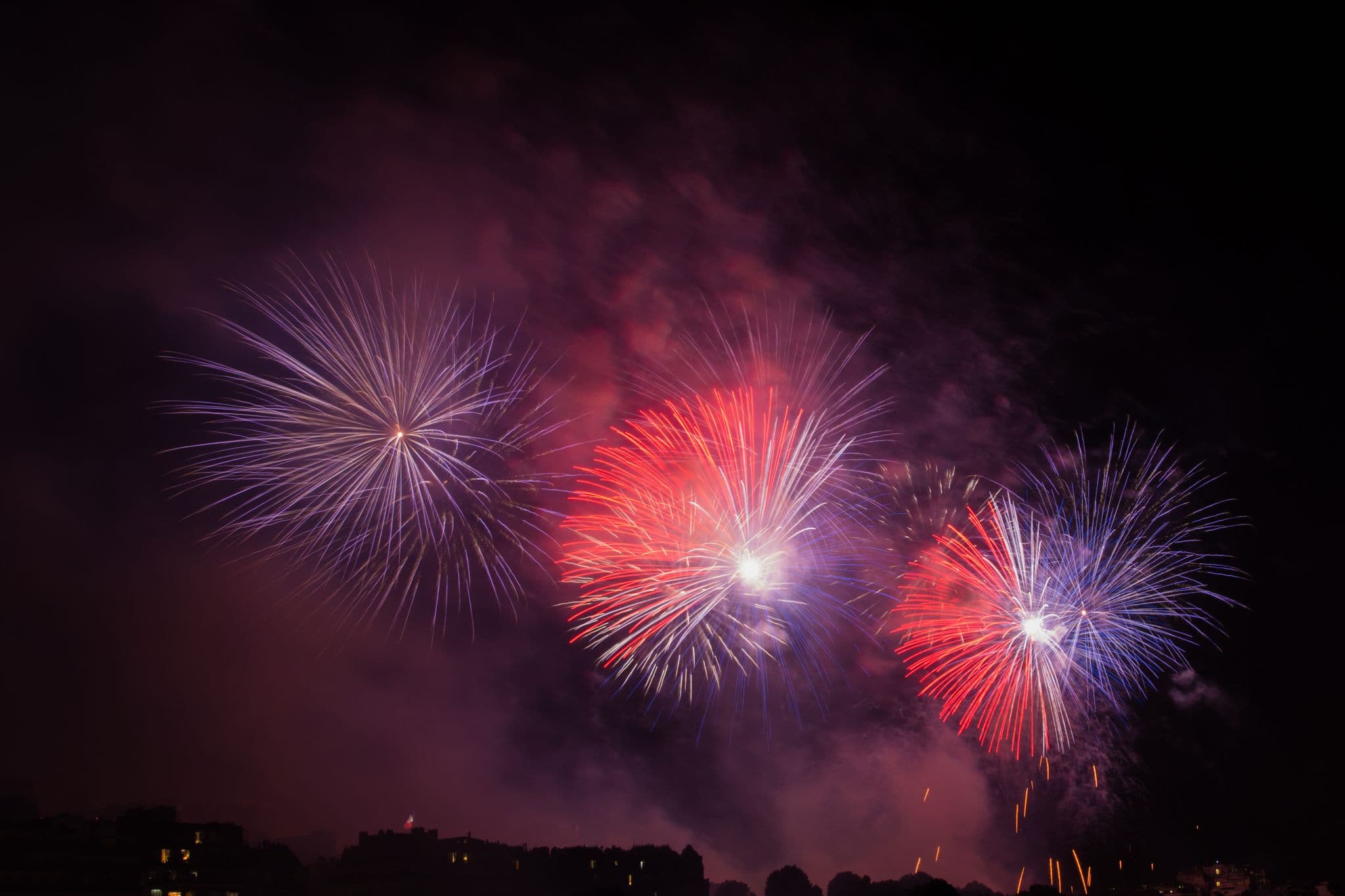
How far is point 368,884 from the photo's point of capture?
7119 centimetres

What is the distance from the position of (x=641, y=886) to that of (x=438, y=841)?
70.3 ft

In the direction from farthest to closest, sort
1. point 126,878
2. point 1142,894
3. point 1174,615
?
point 1142,894 → point 126,878 → point 1174,615

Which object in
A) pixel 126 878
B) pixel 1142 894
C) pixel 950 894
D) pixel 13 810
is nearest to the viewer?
pixel 950 894

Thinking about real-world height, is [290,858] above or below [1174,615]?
below

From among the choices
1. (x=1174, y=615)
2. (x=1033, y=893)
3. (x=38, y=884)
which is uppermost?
(x=1174, y=615)

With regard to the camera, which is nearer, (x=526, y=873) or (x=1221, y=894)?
(x=1221, y=894)

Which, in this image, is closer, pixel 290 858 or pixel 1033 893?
pixel 1033 893

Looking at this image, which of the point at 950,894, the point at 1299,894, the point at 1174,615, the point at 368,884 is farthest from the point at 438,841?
the point at 1299,894

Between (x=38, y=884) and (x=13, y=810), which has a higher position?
(x=13, y=810)

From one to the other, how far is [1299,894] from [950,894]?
3929 centimetres

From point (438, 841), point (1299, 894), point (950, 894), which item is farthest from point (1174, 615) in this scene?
point (438, 841)

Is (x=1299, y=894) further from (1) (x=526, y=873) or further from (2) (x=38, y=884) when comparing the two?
(2) (x=38, y=884)

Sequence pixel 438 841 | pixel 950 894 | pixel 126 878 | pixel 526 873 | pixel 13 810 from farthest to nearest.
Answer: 1. pixel 526 873
2. pixel 438 841
3. pixel 13 810
4. pixel 126 878
5. pixel 950 894

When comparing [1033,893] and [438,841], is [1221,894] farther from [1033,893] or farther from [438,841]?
[438,841]
